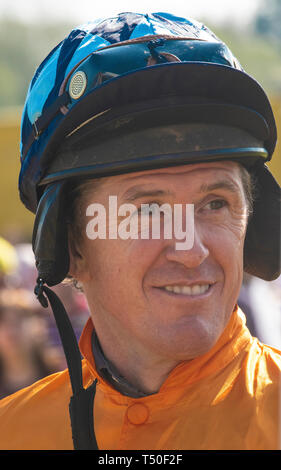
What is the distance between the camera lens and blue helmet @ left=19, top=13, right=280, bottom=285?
2.32 m

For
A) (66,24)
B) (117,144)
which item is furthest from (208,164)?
(66,24)

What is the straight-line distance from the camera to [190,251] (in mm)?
2297

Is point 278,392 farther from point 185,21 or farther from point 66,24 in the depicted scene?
point 66,24

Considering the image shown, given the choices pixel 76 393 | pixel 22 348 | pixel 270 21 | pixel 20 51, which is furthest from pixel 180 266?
pixel 20 51

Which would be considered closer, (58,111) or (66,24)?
(58,111)

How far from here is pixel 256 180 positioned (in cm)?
271

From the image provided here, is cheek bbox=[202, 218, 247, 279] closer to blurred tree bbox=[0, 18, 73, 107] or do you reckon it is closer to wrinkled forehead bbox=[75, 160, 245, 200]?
wrinkled forehead bbox=[75, 160, 245, 200]

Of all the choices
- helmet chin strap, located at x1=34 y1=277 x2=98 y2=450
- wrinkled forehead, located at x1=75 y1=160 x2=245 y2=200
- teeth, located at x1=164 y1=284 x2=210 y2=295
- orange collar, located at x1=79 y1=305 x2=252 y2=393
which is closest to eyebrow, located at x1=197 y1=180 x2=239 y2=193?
wrinkled forehead, located at x1=75 y1=160 x2=245 y2=200

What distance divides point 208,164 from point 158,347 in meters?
0.61

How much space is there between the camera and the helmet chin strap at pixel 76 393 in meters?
2.48

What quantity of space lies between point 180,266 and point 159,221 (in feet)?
0.53

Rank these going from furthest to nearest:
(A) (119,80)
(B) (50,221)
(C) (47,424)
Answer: (C) (47,424) < (B) (50,221) < (A) (119,80)

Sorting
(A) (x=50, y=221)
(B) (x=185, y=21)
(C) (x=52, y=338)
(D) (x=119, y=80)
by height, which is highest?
(B) (x=185, y=21)

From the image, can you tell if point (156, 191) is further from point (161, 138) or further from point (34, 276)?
point (34, 276)
